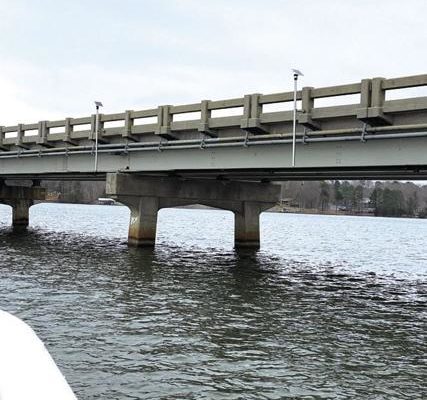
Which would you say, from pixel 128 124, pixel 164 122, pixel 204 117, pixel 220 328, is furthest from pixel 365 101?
pixel 128 124

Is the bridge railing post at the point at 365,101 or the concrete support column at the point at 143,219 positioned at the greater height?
the bridge railing post at the point at 365,101

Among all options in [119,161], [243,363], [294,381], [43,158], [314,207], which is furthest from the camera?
[314,207]

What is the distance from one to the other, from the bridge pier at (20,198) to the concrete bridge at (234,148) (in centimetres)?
1150

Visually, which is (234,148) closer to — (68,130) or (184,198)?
(184,198)

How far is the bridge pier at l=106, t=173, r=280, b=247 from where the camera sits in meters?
27.6

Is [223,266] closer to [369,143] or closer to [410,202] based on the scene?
[369,143]

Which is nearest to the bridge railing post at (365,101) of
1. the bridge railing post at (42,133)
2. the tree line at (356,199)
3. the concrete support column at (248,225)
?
the concrete support column at (248,225)

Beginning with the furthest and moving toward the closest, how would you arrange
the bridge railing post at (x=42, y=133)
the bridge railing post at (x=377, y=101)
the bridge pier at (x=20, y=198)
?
the bridge pier at (x=20, y=198) < the bridge railing post at (x=42, y=133) < the bridge railing post at (x=377, y=101)

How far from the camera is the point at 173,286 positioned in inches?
650

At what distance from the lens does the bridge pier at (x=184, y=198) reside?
27.6 m

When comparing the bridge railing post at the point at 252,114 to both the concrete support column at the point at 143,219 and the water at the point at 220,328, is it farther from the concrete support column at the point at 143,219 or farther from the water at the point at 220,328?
the concrete support column at the point at 143,219

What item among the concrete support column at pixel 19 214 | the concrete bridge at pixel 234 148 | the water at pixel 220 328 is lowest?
the water at pixel 220 328

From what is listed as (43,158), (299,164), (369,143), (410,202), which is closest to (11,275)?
(299,164)

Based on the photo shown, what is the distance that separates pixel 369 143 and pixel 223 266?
8495 mm
